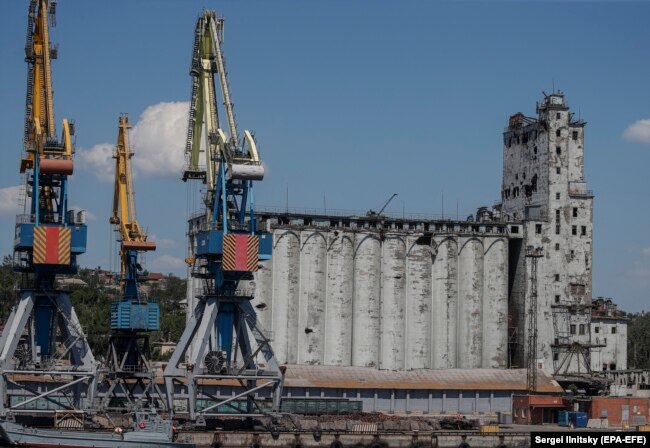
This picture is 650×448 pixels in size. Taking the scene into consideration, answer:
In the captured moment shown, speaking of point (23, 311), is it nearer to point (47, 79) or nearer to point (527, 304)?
point (47, 79)

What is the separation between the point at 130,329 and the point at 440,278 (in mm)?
35976

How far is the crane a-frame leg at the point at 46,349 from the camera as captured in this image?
87000 mm

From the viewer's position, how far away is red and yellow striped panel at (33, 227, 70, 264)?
3438 inches

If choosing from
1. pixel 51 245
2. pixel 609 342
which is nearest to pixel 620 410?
pixel 609 342

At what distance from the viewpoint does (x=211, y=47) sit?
101750mm

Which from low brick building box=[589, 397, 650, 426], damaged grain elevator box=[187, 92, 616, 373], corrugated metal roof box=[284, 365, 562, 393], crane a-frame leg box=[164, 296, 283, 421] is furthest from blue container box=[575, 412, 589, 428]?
crane a-frame leg box=[164, 296, 283, 421]

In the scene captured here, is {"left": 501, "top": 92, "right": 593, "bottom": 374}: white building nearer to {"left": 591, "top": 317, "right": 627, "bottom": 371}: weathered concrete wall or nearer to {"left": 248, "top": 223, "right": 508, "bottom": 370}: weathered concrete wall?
{"left": 248, "top": 223, "right": 508, "bottom": 370}: weathered concrete wall

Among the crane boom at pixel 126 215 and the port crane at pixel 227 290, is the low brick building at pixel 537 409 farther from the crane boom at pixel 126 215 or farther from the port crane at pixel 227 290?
the crane boom at pixel 126 215

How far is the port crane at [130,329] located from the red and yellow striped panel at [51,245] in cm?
1027

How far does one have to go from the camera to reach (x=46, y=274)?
297ft

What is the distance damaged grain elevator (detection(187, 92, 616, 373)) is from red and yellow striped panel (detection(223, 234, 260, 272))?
24423 mm

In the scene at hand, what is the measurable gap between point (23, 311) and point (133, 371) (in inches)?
436

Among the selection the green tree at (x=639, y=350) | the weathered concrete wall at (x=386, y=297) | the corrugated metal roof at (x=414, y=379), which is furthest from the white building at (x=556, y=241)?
the green tree at (x=639, y=350)

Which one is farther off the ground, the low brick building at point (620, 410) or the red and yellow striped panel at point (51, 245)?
the red and yellow striped panel at point (51, 245)
